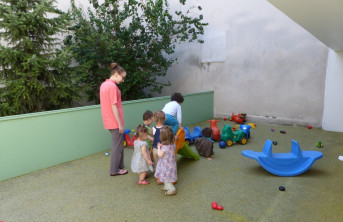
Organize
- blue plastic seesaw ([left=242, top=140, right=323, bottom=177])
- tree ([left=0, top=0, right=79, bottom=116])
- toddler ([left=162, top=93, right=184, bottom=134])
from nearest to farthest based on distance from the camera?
1. blue plastic seesaw ([left=242, top=140, right=323, bottom=177])
2. toddler ([left=162, top=93, right=184, bottom=134])
3. tree ([left=0, top=0, right=79, bottom=116])

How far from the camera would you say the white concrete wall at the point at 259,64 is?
7.45 meters

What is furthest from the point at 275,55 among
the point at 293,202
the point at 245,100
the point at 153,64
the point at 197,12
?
the point at 293,202

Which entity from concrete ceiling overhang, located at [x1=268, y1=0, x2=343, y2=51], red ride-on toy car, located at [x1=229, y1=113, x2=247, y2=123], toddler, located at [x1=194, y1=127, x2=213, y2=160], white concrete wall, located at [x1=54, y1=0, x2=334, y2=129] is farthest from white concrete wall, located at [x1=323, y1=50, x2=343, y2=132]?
toddler, located at [x1=194, y1=127, x2=213, y2=160]

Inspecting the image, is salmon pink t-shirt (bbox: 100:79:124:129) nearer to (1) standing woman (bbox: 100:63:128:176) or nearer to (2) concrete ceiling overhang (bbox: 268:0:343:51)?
(1) standing woman (bbox: 100:63:128:176)

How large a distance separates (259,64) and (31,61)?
673 centimetres

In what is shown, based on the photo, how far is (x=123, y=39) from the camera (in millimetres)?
7883

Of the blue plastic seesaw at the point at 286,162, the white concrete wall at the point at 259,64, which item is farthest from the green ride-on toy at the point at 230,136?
the white concrete wall at the point at 259,64

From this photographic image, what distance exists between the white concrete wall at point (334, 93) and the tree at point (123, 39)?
13.1ft

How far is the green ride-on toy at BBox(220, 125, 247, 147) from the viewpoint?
5734 millimetres

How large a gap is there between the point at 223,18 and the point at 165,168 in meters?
7.01

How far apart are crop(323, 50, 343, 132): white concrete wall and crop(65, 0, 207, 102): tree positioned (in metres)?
3.99

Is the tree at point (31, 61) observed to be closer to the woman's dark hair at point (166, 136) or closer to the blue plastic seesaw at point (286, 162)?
the woman's dark hair at point (166, 136)

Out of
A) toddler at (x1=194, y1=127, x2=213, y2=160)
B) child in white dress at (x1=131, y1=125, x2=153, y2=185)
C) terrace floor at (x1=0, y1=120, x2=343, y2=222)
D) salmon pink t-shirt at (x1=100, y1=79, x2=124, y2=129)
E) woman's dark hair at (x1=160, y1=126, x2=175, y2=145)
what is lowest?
terrace floor at (x1=0, y1=120, x2=343, y2=222)

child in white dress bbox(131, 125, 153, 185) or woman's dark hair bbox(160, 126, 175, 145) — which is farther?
child in white dress bbox(131, 125, 153, 185)
